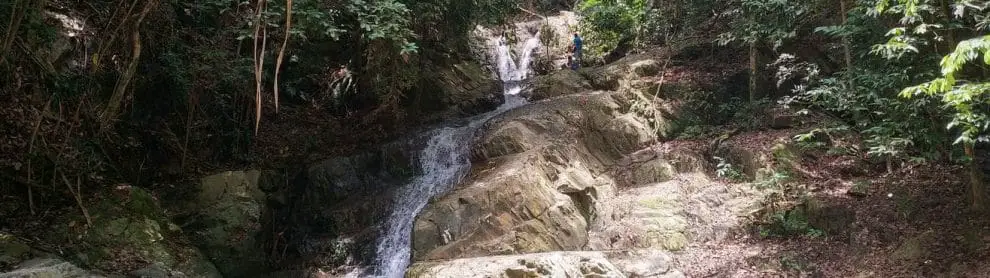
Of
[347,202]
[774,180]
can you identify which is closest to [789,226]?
[774,180]

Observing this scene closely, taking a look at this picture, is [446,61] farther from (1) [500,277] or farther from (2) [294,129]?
(1) [500,277]

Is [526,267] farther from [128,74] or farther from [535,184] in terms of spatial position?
[128,74]

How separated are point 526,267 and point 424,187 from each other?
535 centimetres

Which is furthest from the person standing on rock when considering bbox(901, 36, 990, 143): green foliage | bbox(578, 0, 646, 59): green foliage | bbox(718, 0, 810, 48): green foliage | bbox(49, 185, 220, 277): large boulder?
bbox(49, 185, 220, 277): large boulder

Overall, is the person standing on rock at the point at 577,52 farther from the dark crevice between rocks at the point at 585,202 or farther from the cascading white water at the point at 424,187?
the dark crevice between rocks at the point at 585,202

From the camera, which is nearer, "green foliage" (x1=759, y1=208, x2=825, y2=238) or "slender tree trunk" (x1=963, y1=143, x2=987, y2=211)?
"slender tree trunk" (x1=963, y1=143, x2=987, y2=211)

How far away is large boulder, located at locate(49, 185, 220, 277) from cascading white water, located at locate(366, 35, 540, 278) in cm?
297

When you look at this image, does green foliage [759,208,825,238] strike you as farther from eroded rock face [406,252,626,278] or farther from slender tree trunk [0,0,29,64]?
slender tree trunk [0,0,29,64]

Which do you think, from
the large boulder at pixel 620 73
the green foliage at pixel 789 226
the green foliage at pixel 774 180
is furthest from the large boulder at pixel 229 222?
the green foliage at pixel 774 180

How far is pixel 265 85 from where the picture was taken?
14.5 metres

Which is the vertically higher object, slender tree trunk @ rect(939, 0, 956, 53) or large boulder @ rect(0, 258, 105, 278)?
slender tree trunk @ rect(939, 0, 956, 53)

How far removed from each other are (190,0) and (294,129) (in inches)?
151

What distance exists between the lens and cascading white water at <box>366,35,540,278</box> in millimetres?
10305

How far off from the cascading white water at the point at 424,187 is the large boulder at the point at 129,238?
2973 mm
